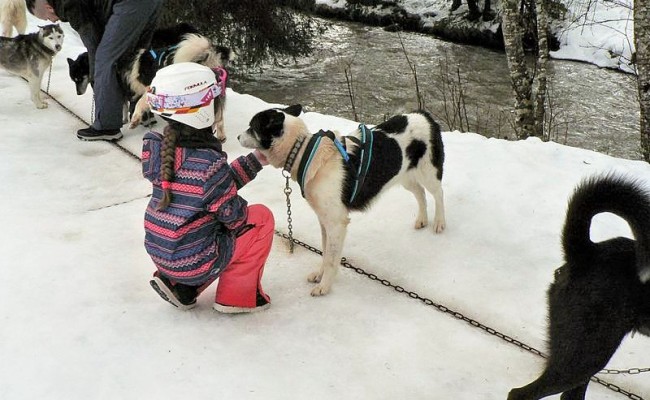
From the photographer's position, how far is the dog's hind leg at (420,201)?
4089 mm

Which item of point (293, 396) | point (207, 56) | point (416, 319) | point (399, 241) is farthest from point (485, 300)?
point (207, 56)

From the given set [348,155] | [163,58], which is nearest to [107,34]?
[163,58]

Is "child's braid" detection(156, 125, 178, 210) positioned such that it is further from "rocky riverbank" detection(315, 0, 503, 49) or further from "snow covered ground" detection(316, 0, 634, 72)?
"rocky riverbank" detection(315, 0, 503, 49)

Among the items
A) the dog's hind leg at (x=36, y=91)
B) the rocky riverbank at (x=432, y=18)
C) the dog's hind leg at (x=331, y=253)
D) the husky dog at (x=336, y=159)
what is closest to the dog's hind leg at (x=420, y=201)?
the husky dog at (x=336, y=159)

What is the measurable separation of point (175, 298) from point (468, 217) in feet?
7.26

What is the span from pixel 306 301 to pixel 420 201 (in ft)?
4.06

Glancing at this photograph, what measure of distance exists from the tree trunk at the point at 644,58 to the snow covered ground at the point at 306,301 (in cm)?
147

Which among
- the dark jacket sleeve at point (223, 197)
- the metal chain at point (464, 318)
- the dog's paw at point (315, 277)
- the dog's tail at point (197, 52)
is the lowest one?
the dog's paw at point (315, 277)

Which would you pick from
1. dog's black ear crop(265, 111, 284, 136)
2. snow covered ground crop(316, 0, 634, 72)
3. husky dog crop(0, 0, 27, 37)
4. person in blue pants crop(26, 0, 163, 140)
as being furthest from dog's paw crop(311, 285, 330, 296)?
snow covered ground crop(316, 0, 634, 72)

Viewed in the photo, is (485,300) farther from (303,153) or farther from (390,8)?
(390,8)

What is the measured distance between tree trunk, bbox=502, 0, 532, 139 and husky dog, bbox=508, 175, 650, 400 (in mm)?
5275

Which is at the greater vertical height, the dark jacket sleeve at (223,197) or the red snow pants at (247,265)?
the dark jacket sleeve at (223,197)

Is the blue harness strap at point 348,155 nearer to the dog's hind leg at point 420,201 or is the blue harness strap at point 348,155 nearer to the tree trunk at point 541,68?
the dog's hind leg at point 420,201

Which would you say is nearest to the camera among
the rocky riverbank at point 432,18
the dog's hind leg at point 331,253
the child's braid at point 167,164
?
the child's braid at point 167,164
